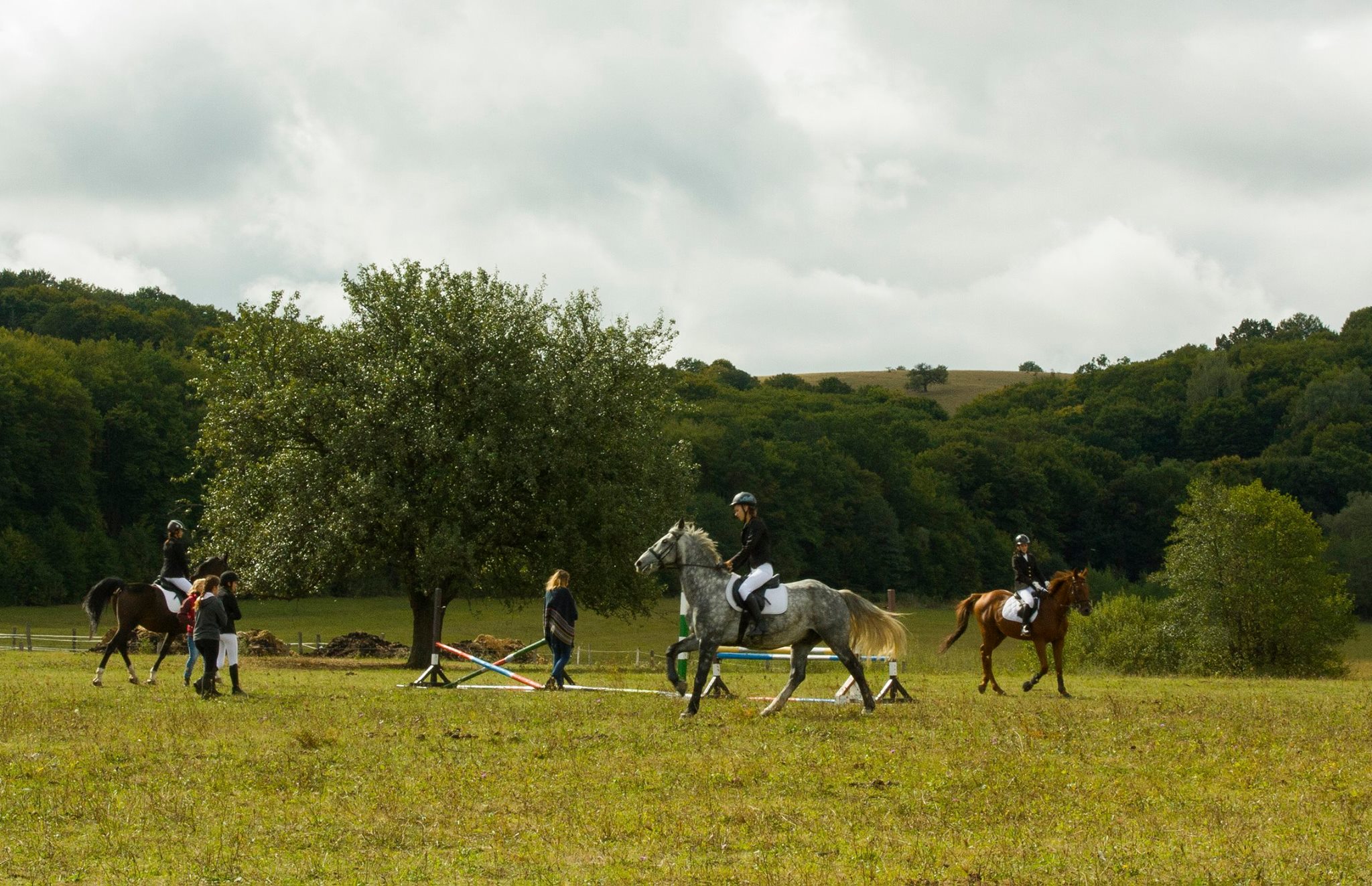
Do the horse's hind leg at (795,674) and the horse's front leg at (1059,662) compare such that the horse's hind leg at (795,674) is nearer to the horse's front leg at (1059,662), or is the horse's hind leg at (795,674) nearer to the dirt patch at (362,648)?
the horse's front leg at (1059,662)

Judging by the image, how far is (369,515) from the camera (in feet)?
107

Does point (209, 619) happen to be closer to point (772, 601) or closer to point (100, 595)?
point (100, 595)

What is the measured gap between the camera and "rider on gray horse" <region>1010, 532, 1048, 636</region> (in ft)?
76.6

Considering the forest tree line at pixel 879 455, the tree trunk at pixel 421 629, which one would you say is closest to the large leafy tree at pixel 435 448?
the tree trunk at pixel 421 629

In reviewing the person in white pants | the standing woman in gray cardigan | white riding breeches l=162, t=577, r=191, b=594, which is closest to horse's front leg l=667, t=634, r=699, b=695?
the person in white pants

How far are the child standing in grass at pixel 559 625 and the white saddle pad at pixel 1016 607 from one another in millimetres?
8125

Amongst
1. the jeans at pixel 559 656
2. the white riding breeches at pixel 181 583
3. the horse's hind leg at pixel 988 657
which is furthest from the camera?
the white riding breeches at pixel 181 583

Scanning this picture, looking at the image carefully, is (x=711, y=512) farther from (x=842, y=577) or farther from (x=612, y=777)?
(x=612, y=777)

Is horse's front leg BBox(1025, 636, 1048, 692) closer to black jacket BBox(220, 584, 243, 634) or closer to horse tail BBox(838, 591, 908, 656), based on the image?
horse tail BBox(838, 591, 908, 656)

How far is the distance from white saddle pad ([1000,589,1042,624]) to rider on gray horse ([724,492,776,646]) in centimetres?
837

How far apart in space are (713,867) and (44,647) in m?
49.7

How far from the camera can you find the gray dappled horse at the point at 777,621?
16938 mm

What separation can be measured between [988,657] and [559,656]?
7981mm

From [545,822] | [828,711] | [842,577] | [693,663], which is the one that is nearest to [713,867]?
[545,822]
